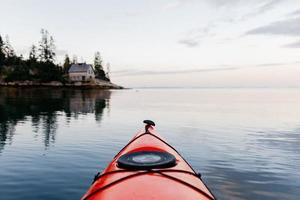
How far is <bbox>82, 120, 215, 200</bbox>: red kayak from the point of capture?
507 cm

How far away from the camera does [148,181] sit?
563 cm

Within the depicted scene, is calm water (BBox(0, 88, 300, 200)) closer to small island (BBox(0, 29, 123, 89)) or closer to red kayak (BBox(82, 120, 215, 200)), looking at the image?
red kayak (BBox(82, 120, 215, 200))

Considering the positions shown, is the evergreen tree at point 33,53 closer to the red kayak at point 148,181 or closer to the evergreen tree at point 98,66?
the evergreen tree at point 98,66

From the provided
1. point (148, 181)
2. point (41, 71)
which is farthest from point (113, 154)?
point (41, 71)

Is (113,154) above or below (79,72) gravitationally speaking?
below

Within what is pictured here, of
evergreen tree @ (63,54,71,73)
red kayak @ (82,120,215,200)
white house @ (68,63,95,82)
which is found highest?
evergreen tree @ (63,54,71,73)

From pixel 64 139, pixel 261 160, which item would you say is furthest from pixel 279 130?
pixel 64 139

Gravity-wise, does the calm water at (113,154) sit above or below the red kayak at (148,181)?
below

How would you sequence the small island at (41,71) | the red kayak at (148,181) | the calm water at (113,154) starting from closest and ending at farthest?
the red kayak at (148,181) < the calm water at (113,154) < the small island at (41,71)

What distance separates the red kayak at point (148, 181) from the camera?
507cm

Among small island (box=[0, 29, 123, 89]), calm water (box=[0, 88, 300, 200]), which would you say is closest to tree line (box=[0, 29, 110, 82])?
small island (box=[0, 29, 123, 89])

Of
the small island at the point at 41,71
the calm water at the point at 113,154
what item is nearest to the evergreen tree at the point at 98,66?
the small island at the point at 41,71

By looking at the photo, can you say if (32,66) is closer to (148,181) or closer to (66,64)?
(66,64)

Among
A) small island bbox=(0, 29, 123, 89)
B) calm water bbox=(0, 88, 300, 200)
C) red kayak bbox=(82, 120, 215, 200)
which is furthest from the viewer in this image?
small island bbox=(0, 29, 123, 89)
